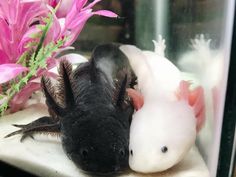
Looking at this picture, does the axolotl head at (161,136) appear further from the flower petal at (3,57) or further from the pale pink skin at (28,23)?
the flower petal at (3,57)

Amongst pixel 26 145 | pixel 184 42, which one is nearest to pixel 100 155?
pixel 26 145

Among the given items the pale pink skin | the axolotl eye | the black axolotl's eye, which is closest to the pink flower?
the pale pink skin

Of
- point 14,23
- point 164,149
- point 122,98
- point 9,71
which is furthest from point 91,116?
point 14,23

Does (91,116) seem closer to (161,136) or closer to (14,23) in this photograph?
(161,136)

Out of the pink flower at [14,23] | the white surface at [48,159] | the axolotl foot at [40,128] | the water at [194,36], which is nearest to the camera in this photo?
the water at [194,36]

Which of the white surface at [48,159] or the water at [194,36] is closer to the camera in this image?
the water at [194,36]

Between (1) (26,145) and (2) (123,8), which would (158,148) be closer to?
(1) (26,145)

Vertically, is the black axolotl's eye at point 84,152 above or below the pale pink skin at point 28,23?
below

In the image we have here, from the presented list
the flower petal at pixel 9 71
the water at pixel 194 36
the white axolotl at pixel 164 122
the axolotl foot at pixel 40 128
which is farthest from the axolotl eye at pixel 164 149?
the flower petal at pixel 9 71
